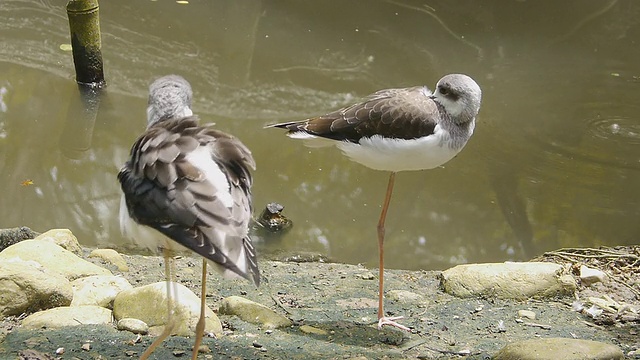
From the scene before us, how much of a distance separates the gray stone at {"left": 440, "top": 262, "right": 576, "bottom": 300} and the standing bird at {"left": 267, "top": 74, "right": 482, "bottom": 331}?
1.96 ft

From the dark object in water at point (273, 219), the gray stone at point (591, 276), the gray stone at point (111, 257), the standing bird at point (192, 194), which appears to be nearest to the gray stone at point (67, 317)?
the standing bird at point (192, 194)

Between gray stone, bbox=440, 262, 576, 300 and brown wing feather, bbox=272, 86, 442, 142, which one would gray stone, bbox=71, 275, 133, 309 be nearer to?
brown wing feather, bbox=272, 86, 442, 142

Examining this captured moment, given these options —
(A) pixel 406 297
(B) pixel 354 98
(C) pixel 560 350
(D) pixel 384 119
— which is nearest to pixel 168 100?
(D) pixel 384 119

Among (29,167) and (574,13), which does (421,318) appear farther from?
(574,13)

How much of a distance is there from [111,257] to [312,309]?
5.17 feet

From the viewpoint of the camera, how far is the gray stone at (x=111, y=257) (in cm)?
562

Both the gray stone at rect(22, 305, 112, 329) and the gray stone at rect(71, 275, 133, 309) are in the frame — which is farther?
the gray stone at rect(71, 275, 133, 309)

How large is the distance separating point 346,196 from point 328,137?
207cm

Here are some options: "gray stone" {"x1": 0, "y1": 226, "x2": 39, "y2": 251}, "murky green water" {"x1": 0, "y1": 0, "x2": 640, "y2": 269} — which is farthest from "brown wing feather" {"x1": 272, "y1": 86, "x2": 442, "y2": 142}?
"gray stone" {"x1": 0, "y1": 226, "x2": 39, "y2": 251}

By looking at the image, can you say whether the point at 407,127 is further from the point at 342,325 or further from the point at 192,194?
the point at 192,194

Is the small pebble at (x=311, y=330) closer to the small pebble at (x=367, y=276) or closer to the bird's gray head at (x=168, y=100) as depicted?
the small pebble at (x=367, y=276)

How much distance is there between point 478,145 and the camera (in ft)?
26.8

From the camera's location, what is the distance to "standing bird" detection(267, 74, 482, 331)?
4.93 metres

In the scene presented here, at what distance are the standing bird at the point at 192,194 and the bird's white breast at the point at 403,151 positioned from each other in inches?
57.9
